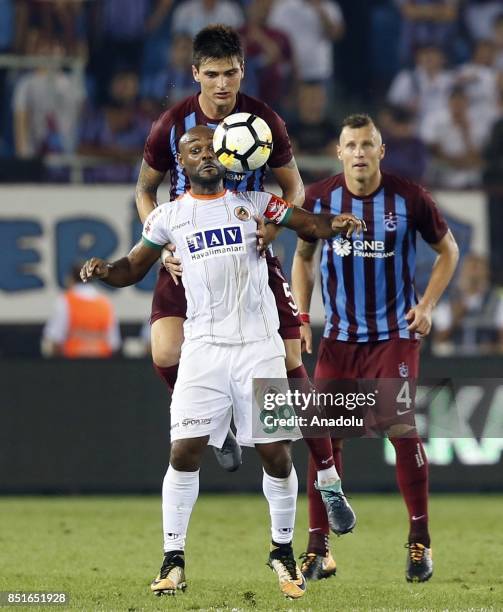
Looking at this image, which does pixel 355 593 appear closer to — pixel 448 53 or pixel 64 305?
pixel 64 305

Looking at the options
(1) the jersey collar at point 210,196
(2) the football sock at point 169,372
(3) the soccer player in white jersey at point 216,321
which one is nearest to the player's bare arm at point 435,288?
(3) the soccer player in white jersey at point 216,321

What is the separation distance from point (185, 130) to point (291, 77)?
8.80 meters

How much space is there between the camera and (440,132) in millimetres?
15359

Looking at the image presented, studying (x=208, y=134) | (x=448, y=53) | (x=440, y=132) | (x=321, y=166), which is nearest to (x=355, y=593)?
(x=208, y=134)

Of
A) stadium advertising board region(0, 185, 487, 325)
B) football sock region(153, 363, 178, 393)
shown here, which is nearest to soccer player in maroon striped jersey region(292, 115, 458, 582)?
football sock region(153, 363, 178, 393)

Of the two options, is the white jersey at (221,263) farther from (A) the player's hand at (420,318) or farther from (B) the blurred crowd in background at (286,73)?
(B) the blurred crowd in background at (286,73)

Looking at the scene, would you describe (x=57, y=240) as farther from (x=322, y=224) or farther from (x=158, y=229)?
(x=322, y=224)

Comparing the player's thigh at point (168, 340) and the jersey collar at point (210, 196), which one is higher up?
the jersey collar at point (210, 196)

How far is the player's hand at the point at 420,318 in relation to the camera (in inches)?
276

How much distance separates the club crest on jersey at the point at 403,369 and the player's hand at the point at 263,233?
52.1 inches

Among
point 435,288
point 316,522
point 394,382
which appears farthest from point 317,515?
point 435,288

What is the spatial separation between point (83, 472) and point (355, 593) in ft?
16.9

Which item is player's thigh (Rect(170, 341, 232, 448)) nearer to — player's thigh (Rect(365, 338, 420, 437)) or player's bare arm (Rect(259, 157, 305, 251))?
player's bare arm (Rect(259, 157, 305, 251))

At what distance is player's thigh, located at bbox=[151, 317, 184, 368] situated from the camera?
677 cm
